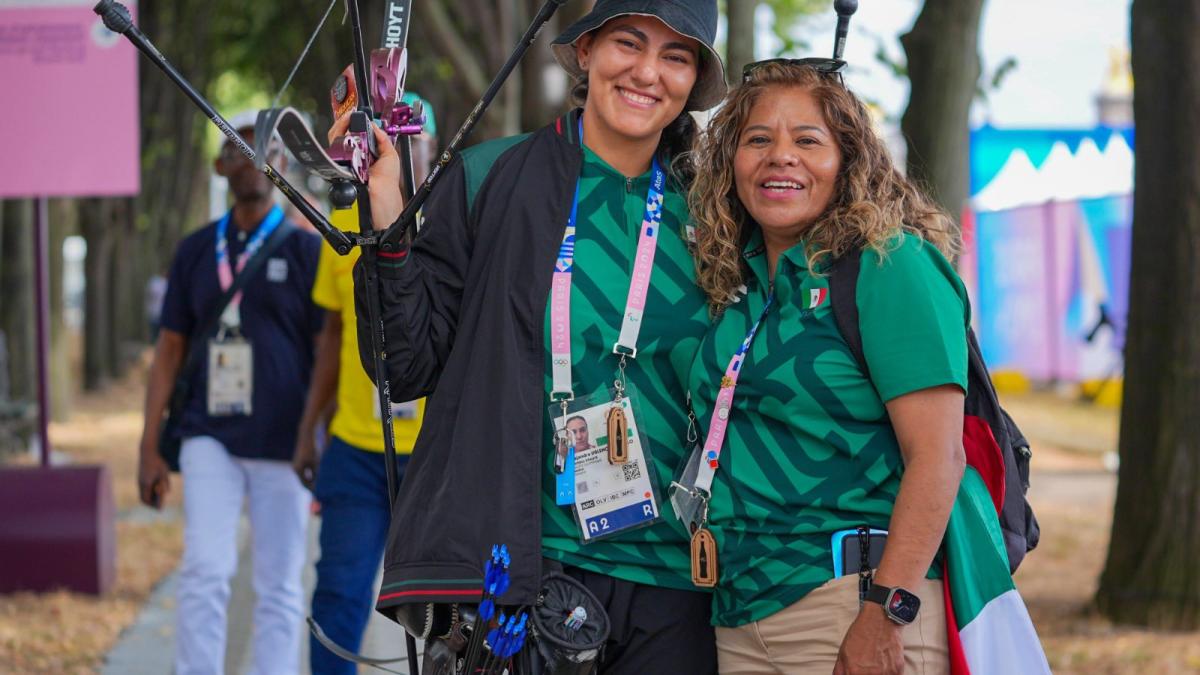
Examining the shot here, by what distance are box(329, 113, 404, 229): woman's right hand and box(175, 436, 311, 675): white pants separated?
111 inches

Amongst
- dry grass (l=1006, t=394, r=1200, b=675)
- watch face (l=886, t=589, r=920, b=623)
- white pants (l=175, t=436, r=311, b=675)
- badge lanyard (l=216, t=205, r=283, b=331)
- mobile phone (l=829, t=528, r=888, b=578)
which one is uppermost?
badge lanyard (l=216, t=205, r=283, b=331)

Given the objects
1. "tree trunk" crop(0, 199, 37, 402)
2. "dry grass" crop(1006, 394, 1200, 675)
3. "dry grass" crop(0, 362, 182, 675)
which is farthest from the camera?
"tree trunk" crop(0, 199, 37, 402)

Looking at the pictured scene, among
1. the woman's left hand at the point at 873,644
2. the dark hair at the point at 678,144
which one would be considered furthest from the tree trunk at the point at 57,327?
the woman's left hand at the point at 873,644

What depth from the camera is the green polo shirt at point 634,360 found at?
10.6ft

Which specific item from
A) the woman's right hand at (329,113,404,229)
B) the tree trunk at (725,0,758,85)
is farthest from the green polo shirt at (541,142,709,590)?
the tree trunk at (725,0,758,85)

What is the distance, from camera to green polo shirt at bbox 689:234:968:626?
296 cm

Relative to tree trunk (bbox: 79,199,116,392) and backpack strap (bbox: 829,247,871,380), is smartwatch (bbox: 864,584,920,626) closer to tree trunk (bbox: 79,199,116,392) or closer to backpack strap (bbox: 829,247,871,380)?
backpack strap (bbox: 829,247,871,380)

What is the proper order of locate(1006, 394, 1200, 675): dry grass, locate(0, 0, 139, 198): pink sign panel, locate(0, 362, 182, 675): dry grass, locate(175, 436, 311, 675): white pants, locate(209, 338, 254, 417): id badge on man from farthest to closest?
locate(0, 0, 139, 198): pink sign panel, locate(0, 362, 182, 675): dry grass, locate(1006, 394, 1200, 675): dry grass, locate(209, 338, 254, 417): id badge on man, locate(175, 436, 311, 675): white pants

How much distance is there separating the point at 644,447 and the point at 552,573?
312mm

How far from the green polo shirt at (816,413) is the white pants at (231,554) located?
292 cm

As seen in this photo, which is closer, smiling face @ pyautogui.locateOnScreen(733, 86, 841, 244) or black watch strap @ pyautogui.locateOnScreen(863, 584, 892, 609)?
black watch strap @ pyautogui.locateOnScreen(863, 584, 892, 609)

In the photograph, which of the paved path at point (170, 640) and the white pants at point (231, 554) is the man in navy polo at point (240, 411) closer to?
the white pants at point (231, 554)

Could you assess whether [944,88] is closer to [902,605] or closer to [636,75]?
[636,75]

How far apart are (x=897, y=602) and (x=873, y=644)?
9 cm
